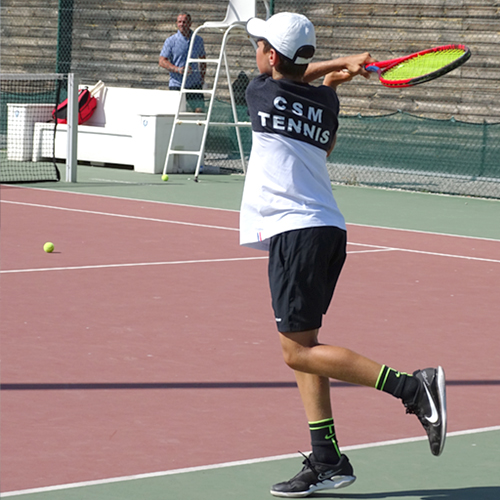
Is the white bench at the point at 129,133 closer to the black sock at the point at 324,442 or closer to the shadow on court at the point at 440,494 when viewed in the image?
the black sock at the point at 324,442

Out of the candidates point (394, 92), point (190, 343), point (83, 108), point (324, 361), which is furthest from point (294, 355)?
point (83, 108)

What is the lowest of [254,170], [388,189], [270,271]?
[388,189]

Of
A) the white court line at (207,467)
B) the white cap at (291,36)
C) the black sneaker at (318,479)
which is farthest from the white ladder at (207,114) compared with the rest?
the black sneaker at (318,479)

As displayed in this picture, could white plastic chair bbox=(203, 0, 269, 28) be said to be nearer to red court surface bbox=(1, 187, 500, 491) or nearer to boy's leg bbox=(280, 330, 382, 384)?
red court surface bbox=(1, 187, 500, 491)

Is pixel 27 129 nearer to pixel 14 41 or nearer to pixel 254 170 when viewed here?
pixel 14 41

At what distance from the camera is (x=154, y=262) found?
8516 millimetres

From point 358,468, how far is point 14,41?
703 inches

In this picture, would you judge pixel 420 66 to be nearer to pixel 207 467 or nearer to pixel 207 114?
pixel 207 467

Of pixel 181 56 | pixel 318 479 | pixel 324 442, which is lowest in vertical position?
pixel 318 479

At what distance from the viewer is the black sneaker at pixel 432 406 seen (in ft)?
12.3

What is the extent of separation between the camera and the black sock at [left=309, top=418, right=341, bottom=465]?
12.5 ft

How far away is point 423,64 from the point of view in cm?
539

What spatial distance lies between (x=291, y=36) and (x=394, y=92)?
1249 cm

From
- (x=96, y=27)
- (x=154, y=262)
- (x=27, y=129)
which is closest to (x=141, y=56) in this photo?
(x=96, y=27)
